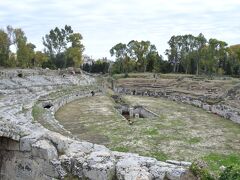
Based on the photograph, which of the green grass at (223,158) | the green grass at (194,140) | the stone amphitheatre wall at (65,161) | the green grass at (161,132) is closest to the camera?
the stone amphitheatre wall at (65,161)

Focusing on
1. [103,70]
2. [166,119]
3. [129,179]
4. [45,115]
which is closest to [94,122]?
[45,115]

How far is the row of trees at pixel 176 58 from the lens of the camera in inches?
3132

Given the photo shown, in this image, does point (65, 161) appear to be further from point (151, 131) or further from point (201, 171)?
point (151, 131)

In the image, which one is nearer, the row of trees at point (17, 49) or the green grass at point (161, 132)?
the green grass at point (161, 132)

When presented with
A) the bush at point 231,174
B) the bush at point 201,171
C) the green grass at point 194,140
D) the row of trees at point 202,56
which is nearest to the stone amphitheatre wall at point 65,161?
the bush at point 201,171

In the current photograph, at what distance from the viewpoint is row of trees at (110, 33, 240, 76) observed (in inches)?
3132

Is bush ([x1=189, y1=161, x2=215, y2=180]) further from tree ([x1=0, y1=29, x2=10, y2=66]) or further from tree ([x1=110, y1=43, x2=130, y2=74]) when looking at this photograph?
tree ([x1=110, y1=43, x2=130, y2=74])

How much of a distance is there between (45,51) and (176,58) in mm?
32610

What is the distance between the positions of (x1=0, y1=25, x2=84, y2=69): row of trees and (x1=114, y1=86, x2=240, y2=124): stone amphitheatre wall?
1974 cm

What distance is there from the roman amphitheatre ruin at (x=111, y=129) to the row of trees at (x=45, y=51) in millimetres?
9556

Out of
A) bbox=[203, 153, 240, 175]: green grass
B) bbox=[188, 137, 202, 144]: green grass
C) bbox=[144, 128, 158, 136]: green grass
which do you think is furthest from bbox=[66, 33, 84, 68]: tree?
bbox=[203, 153, 240, 175]: green grass

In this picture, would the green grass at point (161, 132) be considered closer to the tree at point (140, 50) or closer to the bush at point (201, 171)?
the bush at point (201, 171)

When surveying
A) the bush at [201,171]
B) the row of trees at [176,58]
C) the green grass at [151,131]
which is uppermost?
the row of trees at [176,58]

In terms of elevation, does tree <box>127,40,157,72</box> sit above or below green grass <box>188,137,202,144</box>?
above
